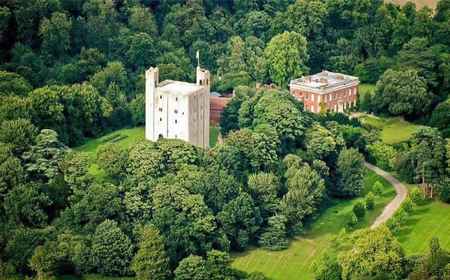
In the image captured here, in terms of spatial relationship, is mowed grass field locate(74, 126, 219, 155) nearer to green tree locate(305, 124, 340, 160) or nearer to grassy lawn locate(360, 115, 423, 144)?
green tree locate(305, 124, 340, 160)

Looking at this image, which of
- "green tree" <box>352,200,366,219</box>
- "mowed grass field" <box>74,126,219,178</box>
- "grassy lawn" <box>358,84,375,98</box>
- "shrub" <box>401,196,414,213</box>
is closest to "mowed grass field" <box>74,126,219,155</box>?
"mowed grass field" <box>74,126,219,178</box>

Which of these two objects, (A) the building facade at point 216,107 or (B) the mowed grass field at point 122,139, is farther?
(A) the building facade at point 216,107

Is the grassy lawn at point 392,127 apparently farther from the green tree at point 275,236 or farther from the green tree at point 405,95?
the green tree at point 275,236

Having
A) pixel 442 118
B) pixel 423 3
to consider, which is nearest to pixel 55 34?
pixel 442 118

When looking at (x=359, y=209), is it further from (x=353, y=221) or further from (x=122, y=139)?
(x=122, y=139)

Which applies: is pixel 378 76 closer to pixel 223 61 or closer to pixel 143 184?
pixel 223 61

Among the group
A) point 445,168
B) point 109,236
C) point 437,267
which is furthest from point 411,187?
point 109,236

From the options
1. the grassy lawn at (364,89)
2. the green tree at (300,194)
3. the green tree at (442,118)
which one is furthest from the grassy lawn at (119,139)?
the grassy lawn at (364,89)
